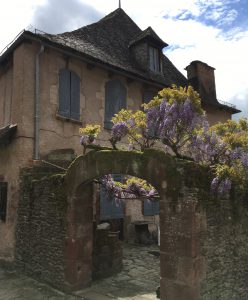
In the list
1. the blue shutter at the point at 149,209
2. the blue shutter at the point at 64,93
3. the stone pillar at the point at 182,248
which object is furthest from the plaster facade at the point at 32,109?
the stone pillar at the point at 182,248

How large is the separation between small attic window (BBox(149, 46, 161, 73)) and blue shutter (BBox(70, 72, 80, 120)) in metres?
3.99

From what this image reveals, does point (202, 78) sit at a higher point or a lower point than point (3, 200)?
higher

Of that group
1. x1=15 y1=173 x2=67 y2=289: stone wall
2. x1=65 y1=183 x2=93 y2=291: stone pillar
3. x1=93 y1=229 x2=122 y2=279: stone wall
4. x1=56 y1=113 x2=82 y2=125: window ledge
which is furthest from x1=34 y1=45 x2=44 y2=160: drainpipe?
x1=93 y1=229 x2=122 y2=279: stone wall

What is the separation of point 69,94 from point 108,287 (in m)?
5.91

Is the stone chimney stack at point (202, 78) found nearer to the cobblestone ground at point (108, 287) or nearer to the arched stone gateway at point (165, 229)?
the cobblestone ground at point (108, 287)

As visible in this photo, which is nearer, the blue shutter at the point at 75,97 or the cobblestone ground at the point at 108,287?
the cobblestone ground at the point at 108,287

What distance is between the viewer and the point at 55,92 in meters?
11.0

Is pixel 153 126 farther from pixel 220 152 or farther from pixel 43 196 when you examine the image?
pixel 43 196

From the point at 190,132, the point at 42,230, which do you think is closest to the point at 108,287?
the point at 42,230

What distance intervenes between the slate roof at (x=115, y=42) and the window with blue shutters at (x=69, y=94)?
84cm

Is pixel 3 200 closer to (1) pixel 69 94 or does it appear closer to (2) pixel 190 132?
(1) pixel 69 94

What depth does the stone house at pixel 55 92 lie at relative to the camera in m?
10.2

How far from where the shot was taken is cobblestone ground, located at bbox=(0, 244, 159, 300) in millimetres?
7348

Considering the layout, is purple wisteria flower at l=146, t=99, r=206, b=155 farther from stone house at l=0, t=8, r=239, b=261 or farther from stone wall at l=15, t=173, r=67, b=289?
stone house at l=0, t=8, r=239, b=261
